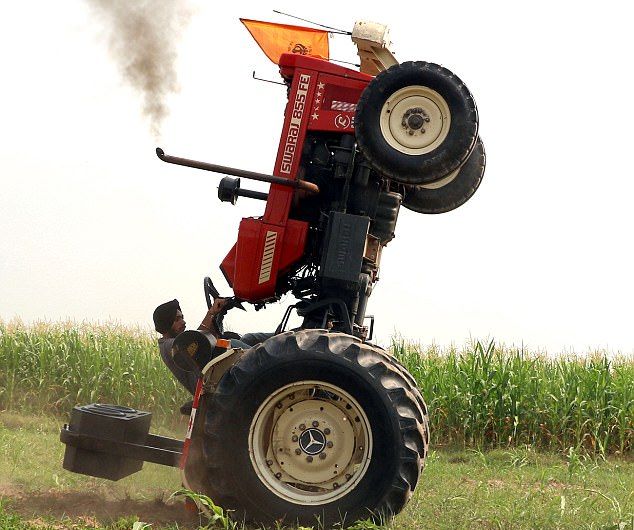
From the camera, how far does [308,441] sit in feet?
22.7

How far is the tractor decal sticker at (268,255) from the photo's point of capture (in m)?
8.16

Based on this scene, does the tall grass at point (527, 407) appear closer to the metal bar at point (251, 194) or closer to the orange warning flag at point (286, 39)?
the metal bar at point (251, 194)

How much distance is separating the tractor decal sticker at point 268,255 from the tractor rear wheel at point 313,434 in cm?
134

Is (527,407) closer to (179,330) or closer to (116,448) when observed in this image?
(179,330)

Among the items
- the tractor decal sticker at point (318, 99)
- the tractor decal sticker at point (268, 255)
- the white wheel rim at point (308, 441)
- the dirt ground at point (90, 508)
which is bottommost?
the dirt ground at point (90, 508)

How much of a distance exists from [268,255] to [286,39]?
6.82ft

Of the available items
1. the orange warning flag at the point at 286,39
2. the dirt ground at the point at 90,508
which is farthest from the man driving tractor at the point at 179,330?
the orange warning flag at the point at 286,39

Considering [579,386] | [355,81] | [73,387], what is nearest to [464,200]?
[355,81]

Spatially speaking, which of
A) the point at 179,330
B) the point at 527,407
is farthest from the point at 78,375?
the point at 527,407

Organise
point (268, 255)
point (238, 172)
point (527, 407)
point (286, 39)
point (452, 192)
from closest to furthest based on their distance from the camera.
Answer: point (238, 172)
point (268, 255)
point (286, 39)
point (452, 192)
point (527, 407)

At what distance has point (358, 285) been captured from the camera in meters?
7.94

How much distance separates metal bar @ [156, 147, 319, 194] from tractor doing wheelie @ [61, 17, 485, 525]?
0.04 ft

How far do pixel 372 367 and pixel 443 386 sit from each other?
723 cm

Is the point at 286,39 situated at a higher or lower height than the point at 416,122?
higher
